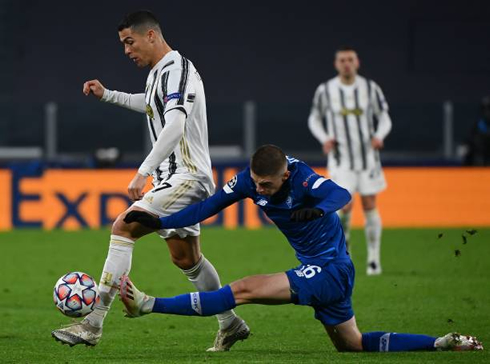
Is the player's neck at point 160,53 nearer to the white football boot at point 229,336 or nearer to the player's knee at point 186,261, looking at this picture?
the player's knee at point 186,261

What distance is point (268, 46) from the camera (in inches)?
904

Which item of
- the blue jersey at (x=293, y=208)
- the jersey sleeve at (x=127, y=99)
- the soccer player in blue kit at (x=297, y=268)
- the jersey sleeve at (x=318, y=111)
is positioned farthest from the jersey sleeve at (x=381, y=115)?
the blue jersey at (x=293, y=208)

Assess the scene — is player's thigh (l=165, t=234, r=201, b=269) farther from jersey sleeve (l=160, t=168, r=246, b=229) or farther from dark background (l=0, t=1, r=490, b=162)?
dark background (l=0, t=1, r=490, b=162)

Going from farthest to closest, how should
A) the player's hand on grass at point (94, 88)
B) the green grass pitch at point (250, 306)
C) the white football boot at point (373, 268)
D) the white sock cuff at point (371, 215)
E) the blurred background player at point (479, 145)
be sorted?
the blurred background player at point (479, 145), the white sock cuff at point (371, 215), the white football boot at point (373, 268), the player's hand on grass at point (94, 88), the green grass pitch at point (250, 306)

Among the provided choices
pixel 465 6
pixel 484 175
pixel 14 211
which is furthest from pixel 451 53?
pixel 14 211

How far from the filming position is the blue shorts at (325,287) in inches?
258

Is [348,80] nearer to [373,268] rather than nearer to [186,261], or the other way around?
[373,268]

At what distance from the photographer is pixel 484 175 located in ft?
55.5

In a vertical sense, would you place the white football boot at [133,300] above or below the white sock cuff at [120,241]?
below

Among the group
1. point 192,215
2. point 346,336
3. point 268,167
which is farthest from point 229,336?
point 268,167

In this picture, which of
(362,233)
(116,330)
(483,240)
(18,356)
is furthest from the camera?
(362,233)

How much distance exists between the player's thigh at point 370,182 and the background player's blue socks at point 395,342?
5169 mm

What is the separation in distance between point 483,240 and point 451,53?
8.20 meters

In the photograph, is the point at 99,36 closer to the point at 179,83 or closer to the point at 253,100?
the point at 253,100
